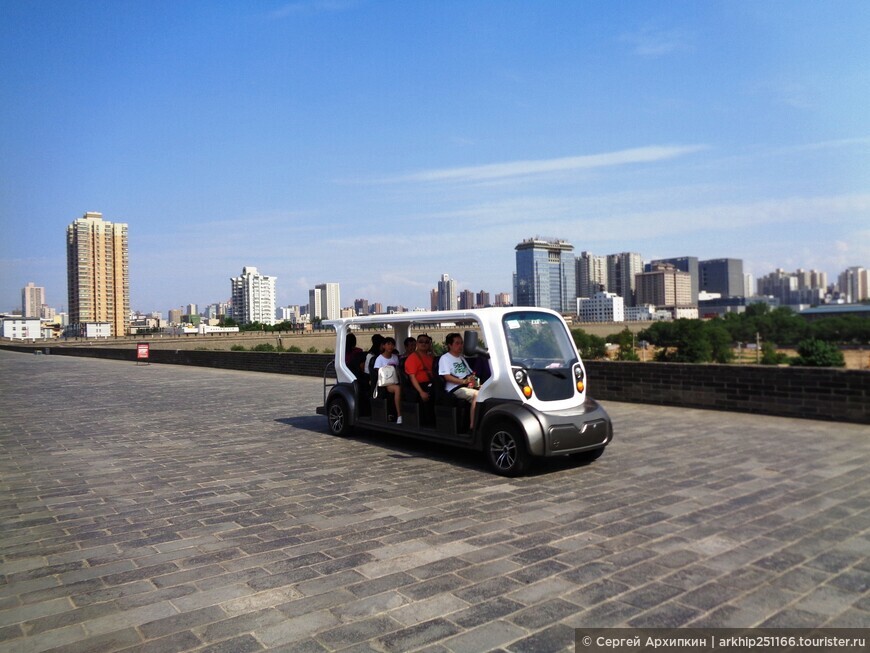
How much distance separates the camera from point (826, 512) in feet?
17.7

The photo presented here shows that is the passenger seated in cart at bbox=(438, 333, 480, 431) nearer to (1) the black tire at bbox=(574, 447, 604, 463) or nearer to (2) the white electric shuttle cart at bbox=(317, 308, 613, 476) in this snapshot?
(2) the white electric shuttle cart at bbox=(317, 308, 613, 476)

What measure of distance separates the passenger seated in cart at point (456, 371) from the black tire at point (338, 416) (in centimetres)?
232

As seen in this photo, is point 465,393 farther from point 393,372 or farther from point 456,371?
point 393,372

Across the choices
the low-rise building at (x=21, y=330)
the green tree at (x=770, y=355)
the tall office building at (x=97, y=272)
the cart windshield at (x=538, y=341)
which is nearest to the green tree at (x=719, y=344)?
the green tree at (x=770, y=355)

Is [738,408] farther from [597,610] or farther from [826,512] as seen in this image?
[597,610]

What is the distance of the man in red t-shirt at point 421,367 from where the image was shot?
827 cm

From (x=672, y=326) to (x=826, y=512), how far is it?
10123cm

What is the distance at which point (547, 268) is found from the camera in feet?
483

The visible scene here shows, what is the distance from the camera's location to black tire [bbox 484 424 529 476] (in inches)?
267

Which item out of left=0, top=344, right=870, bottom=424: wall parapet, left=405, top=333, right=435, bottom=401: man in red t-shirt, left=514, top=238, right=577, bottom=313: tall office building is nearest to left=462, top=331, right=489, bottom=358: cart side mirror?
left=405, top=333, right=435, bottom=401: man in red t-shirt

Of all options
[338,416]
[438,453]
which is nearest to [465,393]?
[438,453]

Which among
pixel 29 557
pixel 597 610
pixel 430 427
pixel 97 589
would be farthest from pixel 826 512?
pixel 29 557

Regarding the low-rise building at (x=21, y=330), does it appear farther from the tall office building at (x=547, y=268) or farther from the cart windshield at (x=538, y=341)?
the cart windshield at (x=538, y=341)

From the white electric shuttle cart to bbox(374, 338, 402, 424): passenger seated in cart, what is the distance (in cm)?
11
